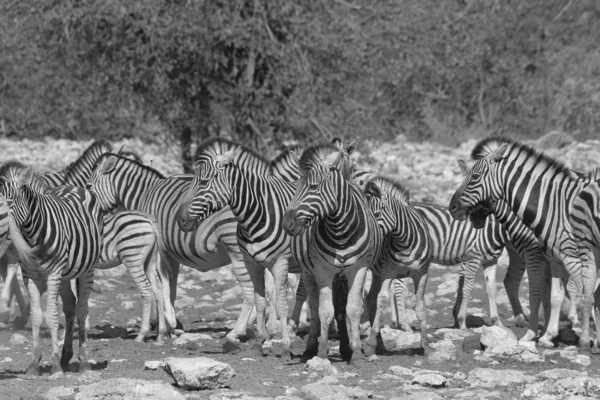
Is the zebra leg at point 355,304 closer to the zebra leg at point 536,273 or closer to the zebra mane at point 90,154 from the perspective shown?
the zebra leg at point 536,273

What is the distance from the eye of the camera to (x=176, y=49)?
19.0m

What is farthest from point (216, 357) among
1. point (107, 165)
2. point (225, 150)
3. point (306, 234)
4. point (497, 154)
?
point (107, 165)

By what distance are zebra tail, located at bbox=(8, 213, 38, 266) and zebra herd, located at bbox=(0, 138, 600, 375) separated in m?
0.01

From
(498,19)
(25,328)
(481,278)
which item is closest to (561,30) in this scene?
(498,19)

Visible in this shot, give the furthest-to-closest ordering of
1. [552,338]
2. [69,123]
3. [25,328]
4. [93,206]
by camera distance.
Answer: [69,123] → [25,328] → [552,338] → [93,206]

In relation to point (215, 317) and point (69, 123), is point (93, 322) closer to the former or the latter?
point (215, 317)

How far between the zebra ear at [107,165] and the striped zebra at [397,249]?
367 centimetres

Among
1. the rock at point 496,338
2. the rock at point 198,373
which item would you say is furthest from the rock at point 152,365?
the rock at point 496,338

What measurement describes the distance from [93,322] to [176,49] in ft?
22.1

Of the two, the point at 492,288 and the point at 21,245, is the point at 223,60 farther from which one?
→ the point at 21,245

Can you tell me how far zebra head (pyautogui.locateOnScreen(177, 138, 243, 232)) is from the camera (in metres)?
10.4

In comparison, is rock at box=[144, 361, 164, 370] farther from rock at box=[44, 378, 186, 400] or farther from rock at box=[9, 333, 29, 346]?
rock at box=[9, 333, 29, 346]

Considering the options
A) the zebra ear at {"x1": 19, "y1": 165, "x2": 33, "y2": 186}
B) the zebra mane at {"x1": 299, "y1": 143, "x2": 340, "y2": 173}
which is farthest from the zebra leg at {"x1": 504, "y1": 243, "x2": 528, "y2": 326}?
the zebra ear at {"x1": 19, "y1": 165, "x2": 33, "y2": 186}

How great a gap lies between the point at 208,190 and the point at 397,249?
178 cm
